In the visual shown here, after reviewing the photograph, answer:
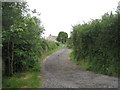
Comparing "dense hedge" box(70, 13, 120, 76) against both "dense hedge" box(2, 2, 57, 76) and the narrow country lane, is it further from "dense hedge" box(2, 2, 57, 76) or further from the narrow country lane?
"dense hedge" box(2, 2, 57, 76)

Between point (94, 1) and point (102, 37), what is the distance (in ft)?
8.52

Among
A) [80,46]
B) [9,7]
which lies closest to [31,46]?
[9,7]

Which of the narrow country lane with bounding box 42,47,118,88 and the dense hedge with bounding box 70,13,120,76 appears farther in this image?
the dense hedge with bounding box 70,13,120,76

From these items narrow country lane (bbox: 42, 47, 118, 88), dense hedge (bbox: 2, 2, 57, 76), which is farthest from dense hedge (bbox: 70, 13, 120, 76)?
dense hedge (bbox: 2, 2, 57, 76)

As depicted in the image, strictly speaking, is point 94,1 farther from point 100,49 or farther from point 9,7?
point 9,7

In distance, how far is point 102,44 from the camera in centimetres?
644

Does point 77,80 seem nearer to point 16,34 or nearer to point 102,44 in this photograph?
point 102,44

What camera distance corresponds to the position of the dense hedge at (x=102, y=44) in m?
5.66

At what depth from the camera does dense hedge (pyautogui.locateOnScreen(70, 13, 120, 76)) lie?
5.66m

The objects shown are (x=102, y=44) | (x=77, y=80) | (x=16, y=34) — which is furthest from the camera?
(x=102, y=44)

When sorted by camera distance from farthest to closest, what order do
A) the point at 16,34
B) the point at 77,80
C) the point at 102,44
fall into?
the point at 102,44 → the point at 77,80 → the point at 16,34

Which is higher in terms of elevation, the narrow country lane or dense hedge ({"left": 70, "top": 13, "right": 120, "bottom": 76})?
dense hedge ({"left": 70, "top": 13, "right": 120, "bottom": 76})

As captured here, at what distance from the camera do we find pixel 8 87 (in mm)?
4258

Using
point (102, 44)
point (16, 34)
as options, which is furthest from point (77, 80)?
point (16, 34)
